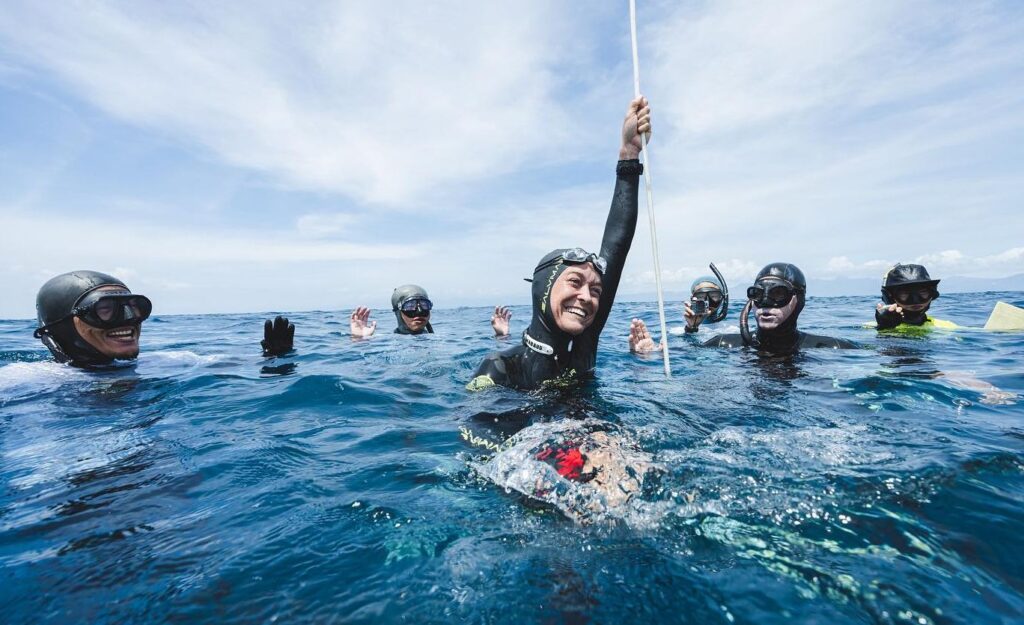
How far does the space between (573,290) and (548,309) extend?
319 millimetres

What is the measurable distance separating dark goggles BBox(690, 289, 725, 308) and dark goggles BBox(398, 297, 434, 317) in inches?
273

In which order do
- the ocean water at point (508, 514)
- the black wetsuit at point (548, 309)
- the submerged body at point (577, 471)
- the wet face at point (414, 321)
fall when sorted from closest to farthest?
the ocean water at point (508, 514)
the submerged body at point (577, 471)
the black wetsuit at point (548, 309)
the wet face at point (414, 321)

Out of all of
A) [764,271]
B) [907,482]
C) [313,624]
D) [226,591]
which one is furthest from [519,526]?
[764,271]

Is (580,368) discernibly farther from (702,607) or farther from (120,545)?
(120,545)

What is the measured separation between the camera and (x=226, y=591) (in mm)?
1728

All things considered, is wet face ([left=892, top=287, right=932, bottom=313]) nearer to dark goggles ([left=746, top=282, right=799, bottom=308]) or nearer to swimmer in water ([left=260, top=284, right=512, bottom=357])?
dark goggles ([left=746, top=282, right=799, bottom=308])

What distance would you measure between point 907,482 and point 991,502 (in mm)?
313

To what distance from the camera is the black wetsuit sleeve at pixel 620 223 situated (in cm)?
434

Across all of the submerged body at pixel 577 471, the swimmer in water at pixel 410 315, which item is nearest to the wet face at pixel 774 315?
the submerged body at pixel 577 471

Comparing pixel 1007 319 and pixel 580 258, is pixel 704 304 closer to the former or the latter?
pixel 1007 319

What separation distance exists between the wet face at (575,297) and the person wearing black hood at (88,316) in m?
5.43

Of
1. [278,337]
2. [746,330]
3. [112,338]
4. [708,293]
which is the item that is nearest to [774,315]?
[746,330]

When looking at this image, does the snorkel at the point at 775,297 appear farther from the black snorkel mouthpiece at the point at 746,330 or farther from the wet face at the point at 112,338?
the wet face at the point at 112,338

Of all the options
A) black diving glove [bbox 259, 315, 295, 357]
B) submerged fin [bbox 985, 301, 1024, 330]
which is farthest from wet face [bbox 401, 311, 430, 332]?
submerged fin [bbox 985, 301, 1024, 330]
